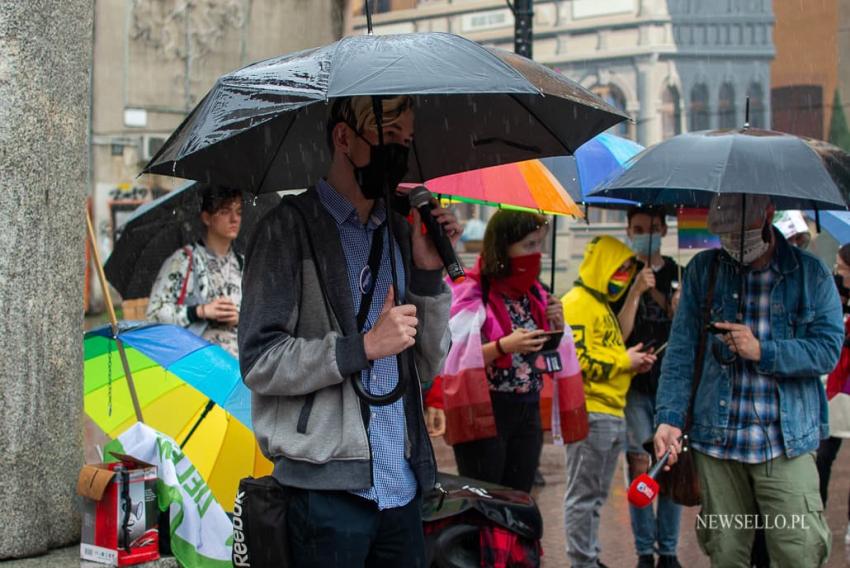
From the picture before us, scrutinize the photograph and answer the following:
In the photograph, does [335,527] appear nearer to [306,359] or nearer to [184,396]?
[306,359]

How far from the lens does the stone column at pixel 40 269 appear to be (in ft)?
14.3

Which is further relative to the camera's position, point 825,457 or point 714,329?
point 825,457

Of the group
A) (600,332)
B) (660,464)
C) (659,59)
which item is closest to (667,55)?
(659,59)

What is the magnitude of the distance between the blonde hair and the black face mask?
5 centimetres

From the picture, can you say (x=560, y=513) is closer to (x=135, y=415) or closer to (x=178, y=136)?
(x=135, y=415)

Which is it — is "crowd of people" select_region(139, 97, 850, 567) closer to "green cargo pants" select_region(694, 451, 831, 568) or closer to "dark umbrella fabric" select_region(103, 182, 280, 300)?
"green cargo pants" select_region(694, 451, 831, 568)

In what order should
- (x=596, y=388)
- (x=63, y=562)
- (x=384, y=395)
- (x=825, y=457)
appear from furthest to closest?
1. (x=825, y=457)
2. (x=596, y=388)
3. (x=63, y=562)
4. (x=384, y=395)

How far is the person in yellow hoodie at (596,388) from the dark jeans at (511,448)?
62 cm

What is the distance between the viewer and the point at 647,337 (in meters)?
6.81

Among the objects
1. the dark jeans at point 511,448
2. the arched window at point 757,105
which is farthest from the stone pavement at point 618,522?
the arched window at point 757,105

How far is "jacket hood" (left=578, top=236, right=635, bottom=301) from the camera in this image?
6.59 m

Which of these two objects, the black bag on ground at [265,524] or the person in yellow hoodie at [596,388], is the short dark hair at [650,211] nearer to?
Result: the person in yellow hoodie at [596,388]

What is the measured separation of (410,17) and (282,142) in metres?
17.7

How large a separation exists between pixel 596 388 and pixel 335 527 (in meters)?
3.55
